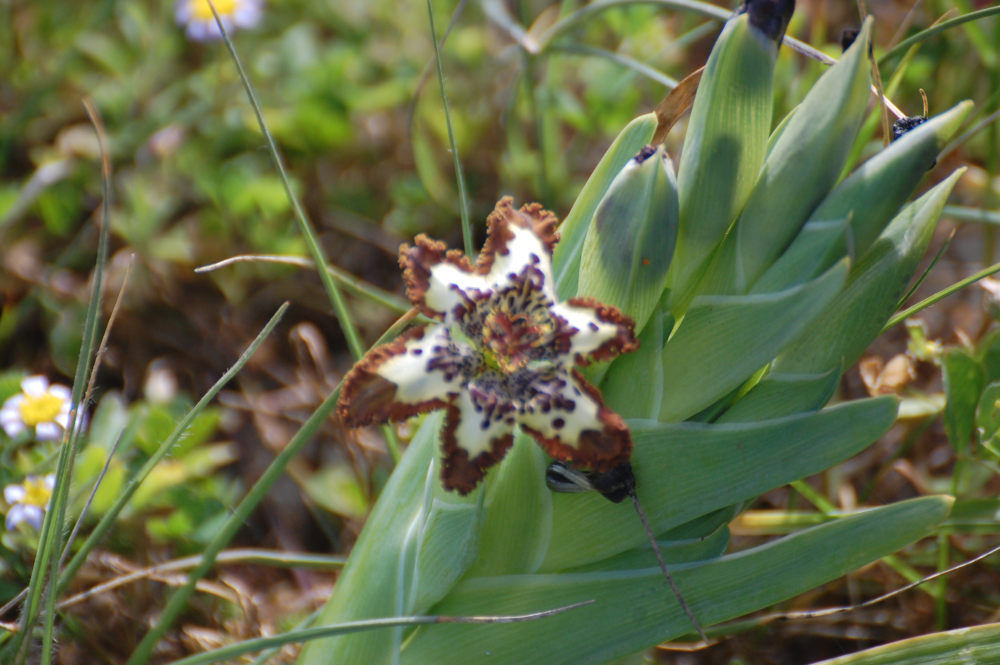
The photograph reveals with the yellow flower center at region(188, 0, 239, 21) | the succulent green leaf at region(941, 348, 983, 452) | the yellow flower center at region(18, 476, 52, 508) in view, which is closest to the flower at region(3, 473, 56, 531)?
the yellow flower center at region(18, 476, 52, 508)

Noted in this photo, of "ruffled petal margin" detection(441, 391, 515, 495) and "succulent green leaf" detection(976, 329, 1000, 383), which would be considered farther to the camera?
"succulent green leaf" detection(976, 329, 1000, 383)

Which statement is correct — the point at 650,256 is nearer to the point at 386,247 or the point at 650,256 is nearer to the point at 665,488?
the point at 665,488

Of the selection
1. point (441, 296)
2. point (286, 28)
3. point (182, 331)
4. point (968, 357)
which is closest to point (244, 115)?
point (286, 28)

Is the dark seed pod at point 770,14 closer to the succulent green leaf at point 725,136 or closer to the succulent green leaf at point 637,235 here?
the succulent green leaf at point 725,136

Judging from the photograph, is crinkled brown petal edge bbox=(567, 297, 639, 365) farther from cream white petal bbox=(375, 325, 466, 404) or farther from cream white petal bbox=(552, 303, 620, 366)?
cream white petal bbox=(375, 325, 466, 404)

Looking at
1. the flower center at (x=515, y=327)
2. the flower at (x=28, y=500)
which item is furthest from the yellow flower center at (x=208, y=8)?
the flower center at (x=515, y=327)

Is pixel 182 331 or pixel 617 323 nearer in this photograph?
pixel 617 323
